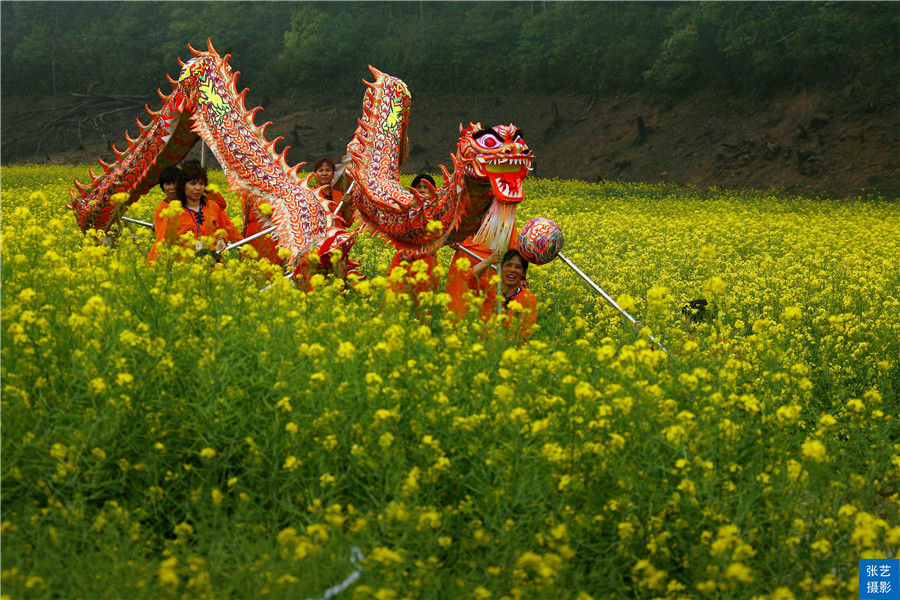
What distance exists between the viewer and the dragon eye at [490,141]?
5.60 m

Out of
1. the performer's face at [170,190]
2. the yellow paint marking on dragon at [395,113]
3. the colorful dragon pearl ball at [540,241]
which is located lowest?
the colorful dragon pearl ball at [540,241]

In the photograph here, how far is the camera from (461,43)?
38438 mm

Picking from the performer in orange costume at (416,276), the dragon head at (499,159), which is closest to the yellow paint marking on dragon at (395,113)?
the performer in orange costume at (416,276)

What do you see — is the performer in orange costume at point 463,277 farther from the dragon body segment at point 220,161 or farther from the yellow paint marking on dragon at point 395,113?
the yellow paint marking on dragon at point 395,113

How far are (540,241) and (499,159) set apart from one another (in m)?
0.62

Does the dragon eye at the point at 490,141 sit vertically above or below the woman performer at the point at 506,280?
above

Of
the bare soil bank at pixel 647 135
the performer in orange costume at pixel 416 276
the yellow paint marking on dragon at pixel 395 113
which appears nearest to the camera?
the performer in orange costume at pixel 416 276

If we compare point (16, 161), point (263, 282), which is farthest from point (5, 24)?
point (263, 282)

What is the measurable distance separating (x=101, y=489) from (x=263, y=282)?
2.58 m

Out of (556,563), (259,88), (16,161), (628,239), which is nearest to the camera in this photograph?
(556,563)

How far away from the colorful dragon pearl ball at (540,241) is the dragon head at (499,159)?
243 mm

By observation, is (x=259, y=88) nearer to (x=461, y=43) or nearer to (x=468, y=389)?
(x=461, y=43)

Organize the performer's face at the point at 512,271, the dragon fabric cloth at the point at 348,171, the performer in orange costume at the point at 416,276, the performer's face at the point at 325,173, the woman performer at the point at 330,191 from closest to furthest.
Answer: the performer in orange costume at the point at 416,276, the dragon fabric cloth at the point at 348,171, the performer's face at the point at 512,271, the woman performer at the point at 330,191, the performer's face at the point at 325,173

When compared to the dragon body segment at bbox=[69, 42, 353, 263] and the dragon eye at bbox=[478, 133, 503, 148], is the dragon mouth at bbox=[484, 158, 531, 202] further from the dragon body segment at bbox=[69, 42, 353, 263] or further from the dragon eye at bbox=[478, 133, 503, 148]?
the dragon body segment at bbox=[69, 42, 353, 263]
